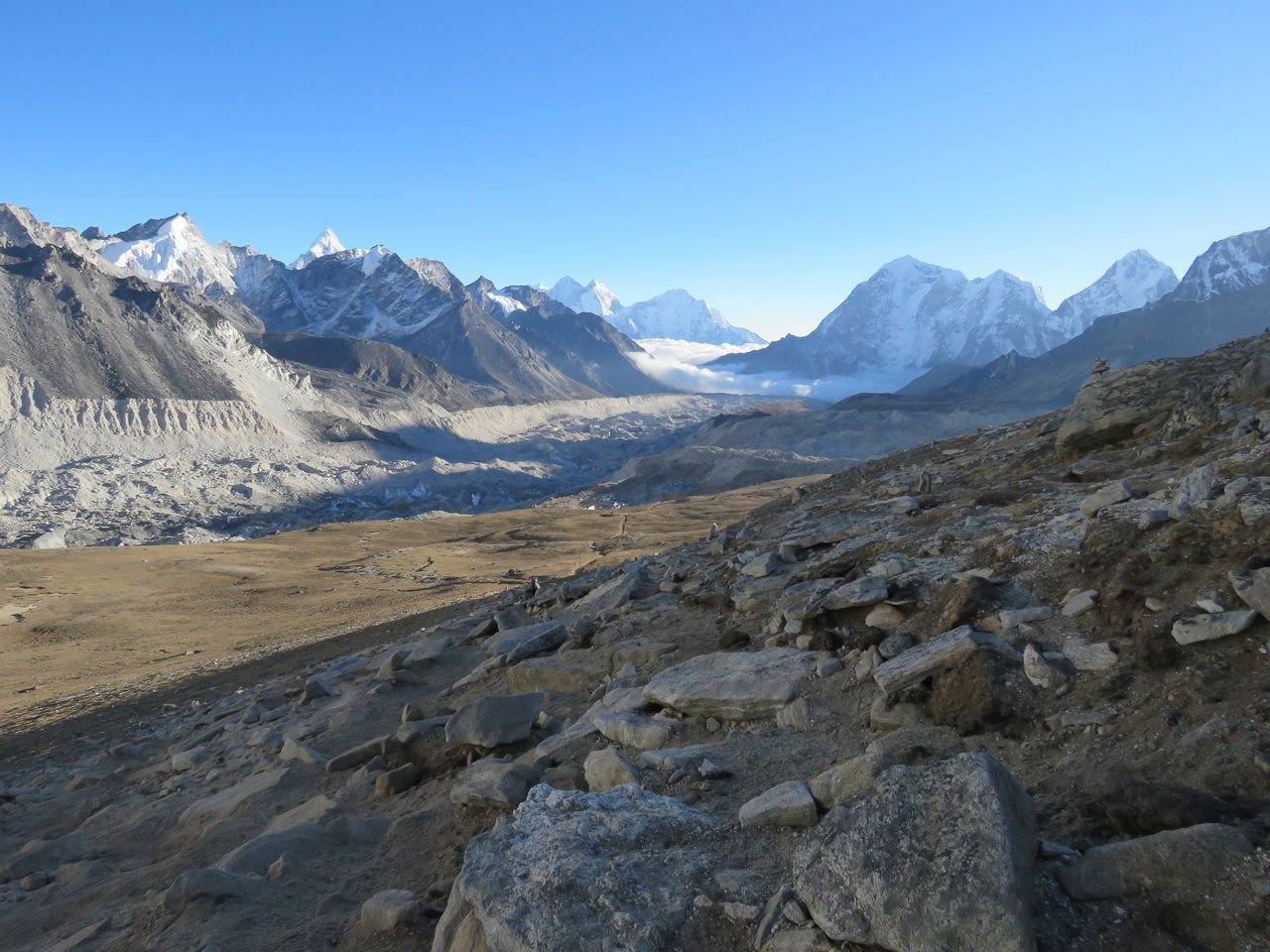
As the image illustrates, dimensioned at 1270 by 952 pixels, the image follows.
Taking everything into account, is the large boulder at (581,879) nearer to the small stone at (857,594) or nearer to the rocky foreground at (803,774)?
the rocky foreground at (803,774)

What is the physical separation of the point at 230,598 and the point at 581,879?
1443 inches

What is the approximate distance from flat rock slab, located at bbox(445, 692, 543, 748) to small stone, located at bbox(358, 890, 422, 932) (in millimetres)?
2764

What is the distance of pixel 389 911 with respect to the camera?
4727mm

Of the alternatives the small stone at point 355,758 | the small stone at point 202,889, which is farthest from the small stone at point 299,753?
the small stone at point 202,889

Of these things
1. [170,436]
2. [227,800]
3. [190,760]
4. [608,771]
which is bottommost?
[190,760]

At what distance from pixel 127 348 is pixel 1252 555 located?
153 m

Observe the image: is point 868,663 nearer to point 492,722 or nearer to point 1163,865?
point 1163,865

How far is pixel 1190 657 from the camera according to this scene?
5051 mm

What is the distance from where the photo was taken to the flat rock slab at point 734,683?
674 centimetres

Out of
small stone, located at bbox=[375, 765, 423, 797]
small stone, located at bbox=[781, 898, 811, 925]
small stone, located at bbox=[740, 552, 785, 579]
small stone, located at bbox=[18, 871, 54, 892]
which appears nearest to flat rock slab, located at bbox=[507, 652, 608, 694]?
small stone, located at bbox=[375, 765, 423, 797]

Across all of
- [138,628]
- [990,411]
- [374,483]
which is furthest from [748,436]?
[138,628]

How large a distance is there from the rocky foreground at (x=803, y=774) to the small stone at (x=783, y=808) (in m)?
0.02

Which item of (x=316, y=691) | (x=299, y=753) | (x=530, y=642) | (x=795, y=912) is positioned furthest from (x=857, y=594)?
(x=316, y=691)

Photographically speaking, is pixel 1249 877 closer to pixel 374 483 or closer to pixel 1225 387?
pixel 1225 387
